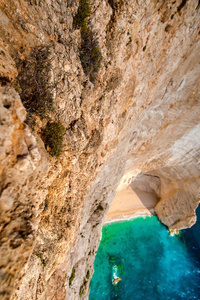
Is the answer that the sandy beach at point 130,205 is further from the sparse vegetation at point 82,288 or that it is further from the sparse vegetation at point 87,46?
the sparse vegetation at point 87,46

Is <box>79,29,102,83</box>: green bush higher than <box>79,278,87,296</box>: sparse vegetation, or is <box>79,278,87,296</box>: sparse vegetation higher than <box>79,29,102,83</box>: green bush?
<box>79,29,102,83</box>: green bush

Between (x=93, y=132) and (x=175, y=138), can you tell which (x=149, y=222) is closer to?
(x=175, y=138)

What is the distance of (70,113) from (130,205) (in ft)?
62.4

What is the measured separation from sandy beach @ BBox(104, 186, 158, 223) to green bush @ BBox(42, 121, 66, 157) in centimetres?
1682

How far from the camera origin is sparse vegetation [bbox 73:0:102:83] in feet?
14.6

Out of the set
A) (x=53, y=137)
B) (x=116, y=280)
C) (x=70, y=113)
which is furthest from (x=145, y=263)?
(x=70, y=113)

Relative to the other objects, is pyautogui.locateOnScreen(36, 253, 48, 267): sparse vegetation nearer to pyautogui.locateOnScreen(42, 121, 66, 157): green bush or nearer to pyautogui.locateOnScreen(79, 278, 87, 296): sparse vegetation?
pyautogui.locateOnScreen(42, 121, 66, 157): green bush

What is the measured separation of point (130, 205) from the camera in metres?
20.1

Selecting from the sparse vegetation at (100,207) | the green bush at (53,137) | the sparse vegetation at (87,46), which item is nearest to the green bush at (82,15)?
the sparse vegetation at (87,46)

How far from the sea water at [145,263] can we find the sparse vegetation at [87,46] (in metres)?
17.5

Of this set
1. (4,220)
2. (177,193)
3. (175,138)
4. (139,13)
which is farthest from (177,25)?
(177,193)

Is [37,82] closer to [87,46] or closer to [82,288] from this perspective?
[87,46]

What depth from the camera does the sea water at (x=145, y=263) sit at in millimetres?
13812

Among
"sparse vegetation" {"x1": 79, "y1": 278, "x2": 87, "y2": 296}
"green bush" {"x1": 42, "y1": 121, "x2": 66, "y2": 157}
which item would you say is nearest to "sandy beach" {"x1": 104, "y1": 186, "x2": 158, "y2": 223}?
"sparse vegetation" {"x1": 79, "y1": 278, "x2": 87, "y2": 296}
